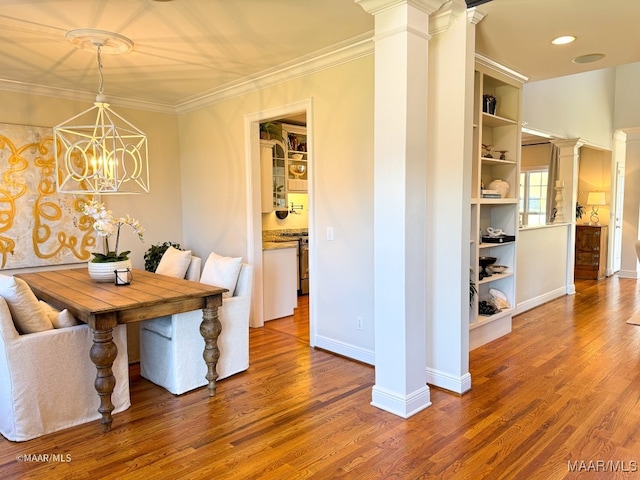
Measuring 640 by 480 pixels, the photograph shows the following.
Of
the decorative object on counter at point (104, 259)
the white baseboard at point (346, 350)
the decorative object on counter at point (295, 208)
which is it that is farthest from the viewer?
the decorative object on counter at point (295, 208)

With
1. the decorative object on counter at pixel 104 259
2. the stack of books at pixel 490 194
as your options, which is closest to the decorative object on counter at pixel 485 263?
the stack of books at pixel 490 194

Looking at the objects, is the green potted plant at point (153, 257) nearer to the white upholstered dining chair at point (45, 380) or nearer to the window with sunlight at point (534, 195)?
the white upholstered dining chair at point (45, 380)

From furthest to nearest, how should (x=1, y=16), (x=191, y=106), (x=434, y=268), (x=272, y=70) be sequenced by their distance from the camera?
(x=191, y=106) → (x=272, y=70) → (x=434, y=268) → (x=1, y=16)

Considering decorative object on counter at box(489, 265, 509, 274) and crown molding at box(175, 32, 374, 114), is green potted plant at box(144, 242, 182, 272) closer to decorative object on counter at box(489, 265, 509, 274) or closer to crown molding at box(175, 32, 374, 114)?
crown molding at box(175, 32, 374, 114)

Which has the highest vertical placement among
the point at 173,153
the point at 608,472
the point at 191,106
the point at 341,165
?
the point at 191,106

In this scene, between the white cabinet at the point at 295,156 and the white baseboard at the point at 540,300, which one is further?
the white cabinet at the point at 295,156

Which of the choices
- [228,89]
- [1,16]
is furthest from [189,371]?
[228,89]

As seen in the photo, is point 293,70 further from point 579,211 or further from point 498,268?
point 579,211

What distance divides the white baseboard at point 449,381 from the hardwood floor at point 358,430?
6 cm

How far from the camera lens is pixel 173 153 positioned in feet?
18.6

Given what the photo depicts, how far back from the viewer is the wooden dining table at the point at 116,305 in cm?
262

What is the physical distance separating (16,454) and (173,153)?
A: 3970 millimetres

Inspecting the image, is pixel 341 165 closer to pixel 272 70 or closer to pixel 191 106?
pixel 272 70

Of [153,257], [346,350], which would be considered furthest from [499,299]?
[153,257]
